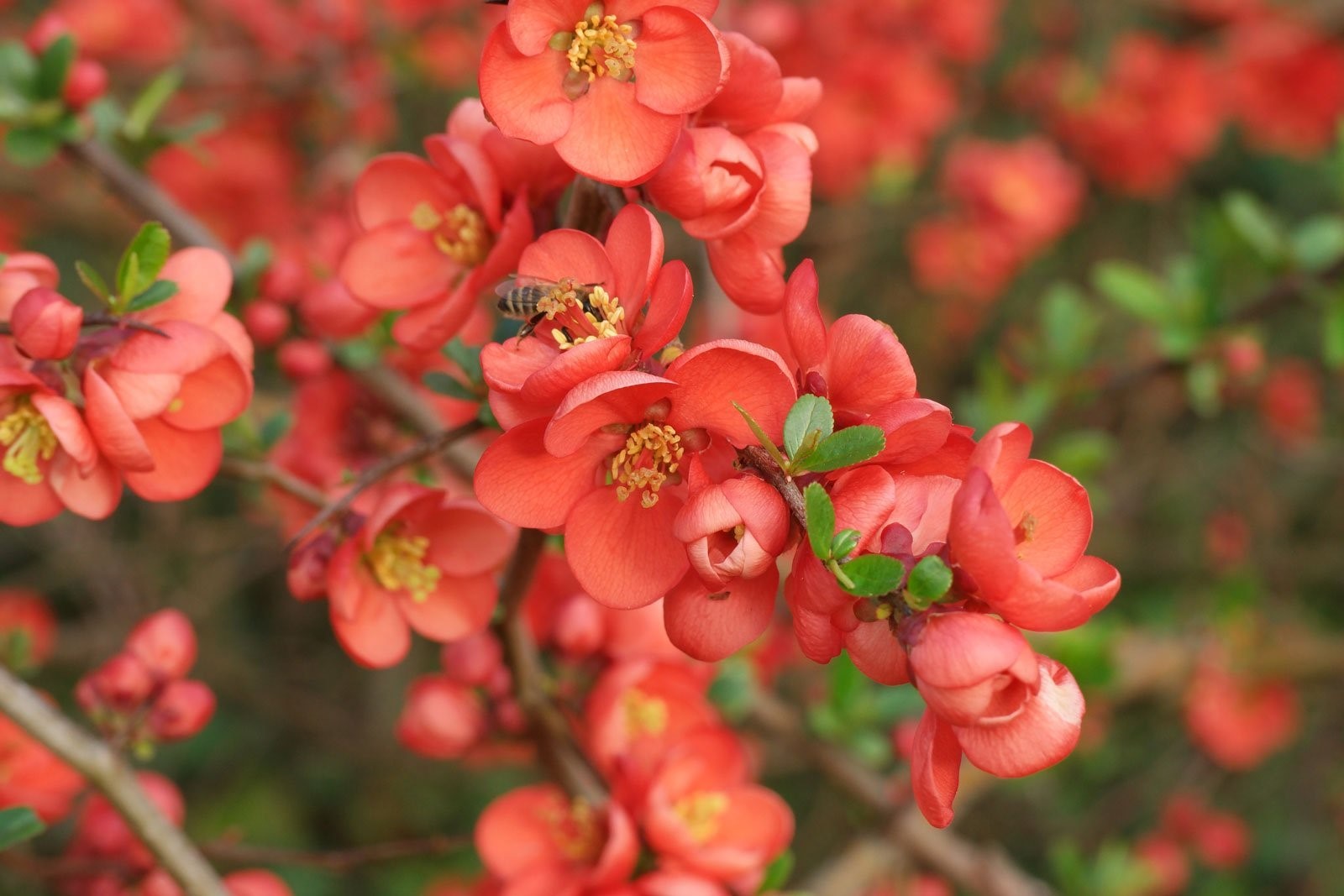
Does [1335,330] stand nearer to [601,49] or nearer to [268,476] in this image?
[601,49]

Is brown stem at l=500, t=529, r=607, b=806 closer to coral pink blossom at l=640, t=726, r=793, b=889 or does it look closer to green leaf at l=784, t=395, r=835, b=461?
coral pink blossom at l=640, t=726, r=793, b=889

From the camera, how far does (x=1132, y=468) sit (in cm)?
351

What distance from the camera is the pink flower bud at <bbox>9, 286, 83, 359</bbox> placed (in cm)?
91

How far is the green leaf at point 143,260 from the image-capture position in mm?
996

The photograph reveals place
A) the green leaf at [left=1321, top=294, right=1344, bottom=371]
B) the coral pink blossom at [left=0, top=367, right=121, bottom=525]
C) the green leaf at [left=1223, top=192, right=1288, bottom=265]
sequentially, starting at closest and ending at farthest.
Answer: the coral pink blossom at [left=0, top=367, right=121, bottom=525]
the green leaf at [left=1321, top=294, right=1344, bottom=371]
the green leaf at [left=1223, top=192, right=1288, bottom=265]

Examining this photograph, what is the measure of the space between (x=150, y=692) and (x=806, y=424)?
0.90 meters

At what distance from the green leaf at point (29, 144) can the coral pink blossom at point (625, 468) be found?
38.6 inches

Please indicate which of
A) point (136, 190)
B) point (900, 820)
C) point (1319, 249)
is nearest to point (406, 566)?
point (136, 190)

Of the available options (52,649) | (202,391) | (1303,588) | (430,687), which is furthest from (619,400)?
(1303,588)

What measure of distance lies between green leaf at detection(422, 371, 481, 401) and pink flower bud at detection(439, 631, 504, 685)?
404mm

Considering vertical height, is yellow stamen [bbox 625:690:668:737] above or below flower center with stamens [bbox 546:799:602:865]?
above

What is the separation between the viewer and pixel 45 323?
2.98 feet

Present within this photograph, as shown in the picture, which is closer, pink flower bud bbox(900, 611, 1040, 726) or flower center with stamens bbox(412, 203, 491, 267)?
pink flower bud bbox(900, 611, 1040, 726)

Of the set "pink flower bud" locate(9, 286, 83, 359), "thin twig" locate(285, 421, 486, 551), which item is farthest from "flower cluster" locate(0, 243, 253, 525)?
"thin twig" locate(285, 421, 486, 551)
